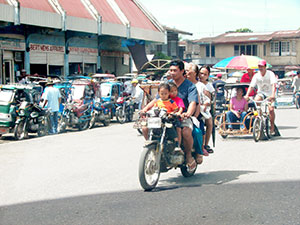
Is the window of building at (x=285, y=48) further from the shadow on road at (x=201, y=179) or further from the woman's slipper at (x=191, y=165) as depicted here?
the woman's slipper at (x=191, y=165)

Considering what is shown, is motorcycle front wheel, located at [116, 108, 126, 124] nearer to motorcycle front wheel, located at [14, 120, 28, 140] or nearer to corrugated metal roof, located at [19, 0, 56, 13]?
motorcycle front wheel, located at [14, 120, 28, 140]

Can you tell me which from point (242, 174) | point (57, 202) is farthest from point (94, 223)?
point (242, 174)

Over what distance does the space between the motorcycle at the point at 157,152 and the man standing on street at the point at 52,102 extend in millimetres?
10005

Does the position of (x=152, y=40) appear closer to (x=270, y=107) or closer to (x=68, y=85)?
(x=68, y=85)

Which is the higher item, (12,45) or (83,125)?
(12,45)

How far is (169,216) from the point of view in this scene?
18.7ft

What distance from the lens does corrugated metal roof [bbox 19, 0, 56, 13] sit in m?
23.0

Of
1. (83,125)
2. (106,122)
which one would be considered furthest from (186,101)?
(106,122)

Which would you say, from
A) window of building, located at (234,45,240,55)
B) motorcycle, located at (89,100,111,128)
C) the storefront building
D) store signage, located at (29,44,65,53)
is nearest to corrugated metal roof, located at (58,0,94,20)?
the storefront building

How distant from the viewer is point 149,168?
22.9 ft

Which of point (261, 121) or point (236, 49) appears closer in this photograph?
point (261, 121)

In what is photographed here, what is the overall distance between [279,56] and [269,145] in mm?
56311

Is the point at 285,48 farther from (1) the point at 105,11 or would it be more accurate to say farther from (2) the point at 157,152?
(2) the point at 157,152

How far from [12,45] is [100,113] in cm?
719
